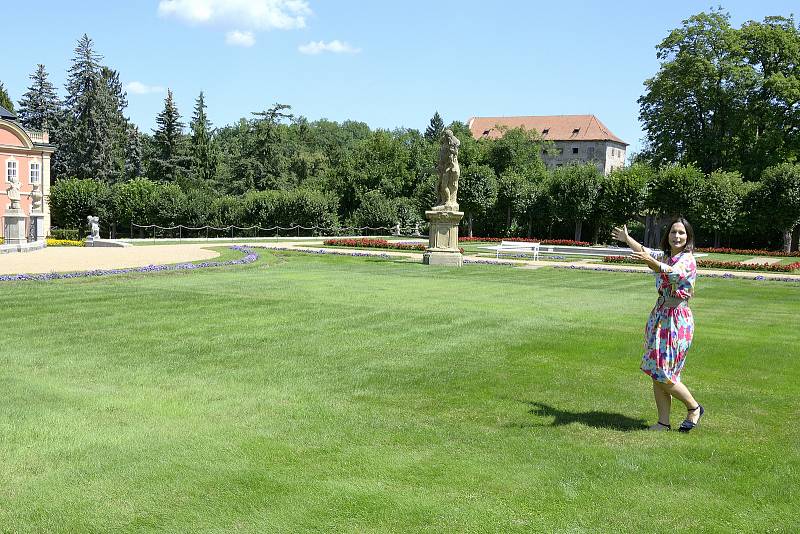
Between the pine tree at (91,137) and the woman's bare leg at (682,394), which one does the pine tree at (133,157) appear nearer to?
the pine tree at (91,137)

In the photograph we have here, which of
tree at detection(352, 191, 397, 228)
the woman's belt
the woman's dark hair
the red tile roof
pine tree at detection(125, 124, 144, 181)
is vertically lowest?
the woman's belt

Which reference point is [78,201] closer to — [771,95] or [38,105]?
[38,105]

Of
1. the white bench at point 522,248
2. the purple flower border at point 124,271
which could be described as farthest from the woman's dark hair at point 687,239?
the white bench at point 522,248

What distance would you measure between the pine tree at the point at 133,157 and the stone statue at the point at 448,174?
191ft

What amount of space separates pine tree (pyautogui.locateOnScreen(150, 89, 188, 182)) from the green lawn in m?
59.8

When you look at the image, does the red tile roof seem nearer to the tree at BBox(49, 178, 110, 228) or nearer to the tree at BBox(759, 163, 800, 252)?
the tree at BBox(49, 178, 110, 228)

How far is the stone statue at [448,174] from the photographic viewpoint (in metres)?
23.2

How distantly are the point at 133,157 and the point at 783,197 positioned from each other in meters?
61.4

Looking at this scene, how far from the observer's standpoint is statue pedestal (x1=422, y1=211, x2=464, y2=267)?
912 inches

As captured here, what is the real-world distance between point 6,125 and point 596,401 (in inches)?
2115

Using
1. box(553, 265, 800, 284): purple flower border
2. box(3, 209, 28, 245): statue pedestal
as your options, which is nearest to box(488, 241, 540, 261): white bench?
box(553, 265, 800, 284): purple flower border

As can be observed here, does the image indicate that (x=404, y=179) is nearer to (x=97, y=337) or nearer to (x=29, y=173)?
(x=29, y=173)

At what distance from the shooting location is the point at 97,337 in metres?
8.95

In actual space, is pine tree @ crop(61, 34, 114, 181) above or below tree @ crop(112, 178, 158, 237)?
above
